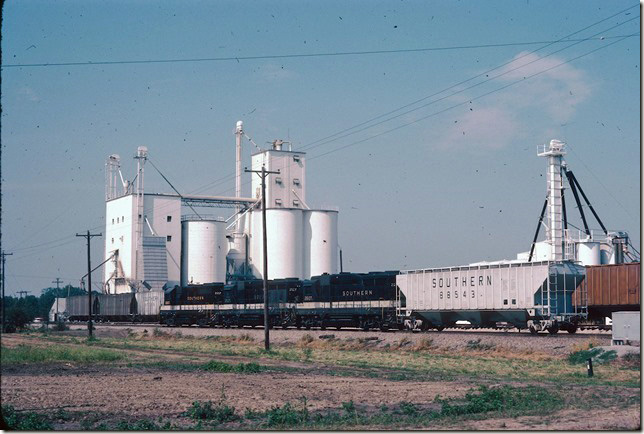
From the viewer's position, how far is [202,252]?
311 ft

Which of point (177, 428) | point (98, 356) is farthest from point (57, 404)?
point (98, 356)

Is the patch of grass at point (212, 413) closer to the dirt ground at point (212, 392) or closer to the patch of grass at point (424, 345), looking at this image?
the dirt ground at point (212, 392)

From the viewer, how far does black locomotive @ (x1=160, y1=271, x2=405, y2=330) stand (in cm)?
5178

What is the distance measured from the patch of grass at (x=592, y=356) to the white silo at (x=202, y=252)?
2654 inches

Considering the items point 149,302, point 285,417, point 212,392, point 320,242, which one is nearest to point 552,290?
point 212,392

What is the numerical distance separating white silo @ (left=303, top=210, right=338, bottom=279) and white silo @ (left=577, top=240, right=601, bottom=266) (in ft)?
123

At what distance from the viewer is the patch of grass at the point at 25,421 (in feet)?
47.2

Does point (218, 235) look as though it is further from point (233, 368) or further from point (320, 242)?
point (233, 368)

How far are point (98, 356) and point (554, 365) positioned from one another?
67.6ft

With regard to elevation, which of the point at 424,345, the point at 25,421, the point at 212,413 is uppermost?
the point at 25,421

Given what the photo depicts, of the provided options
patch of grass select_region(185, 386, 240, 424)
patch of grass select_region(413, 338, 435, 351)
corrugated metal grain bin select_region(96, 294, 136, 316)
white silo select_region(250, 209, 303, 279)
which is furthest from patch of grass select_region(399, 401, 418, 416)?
white silo select_region(250, 209, 303, 279)

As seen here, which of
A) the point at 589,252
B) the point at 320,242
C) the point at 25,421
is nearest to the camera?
the point at 25,421

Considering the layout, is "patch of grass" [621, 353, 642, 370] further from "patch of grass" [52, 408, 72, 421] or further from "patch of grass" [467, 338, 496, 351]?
"patch of grass" [52, 408, 72, 421]

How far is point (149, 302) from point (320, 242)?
24049mm
